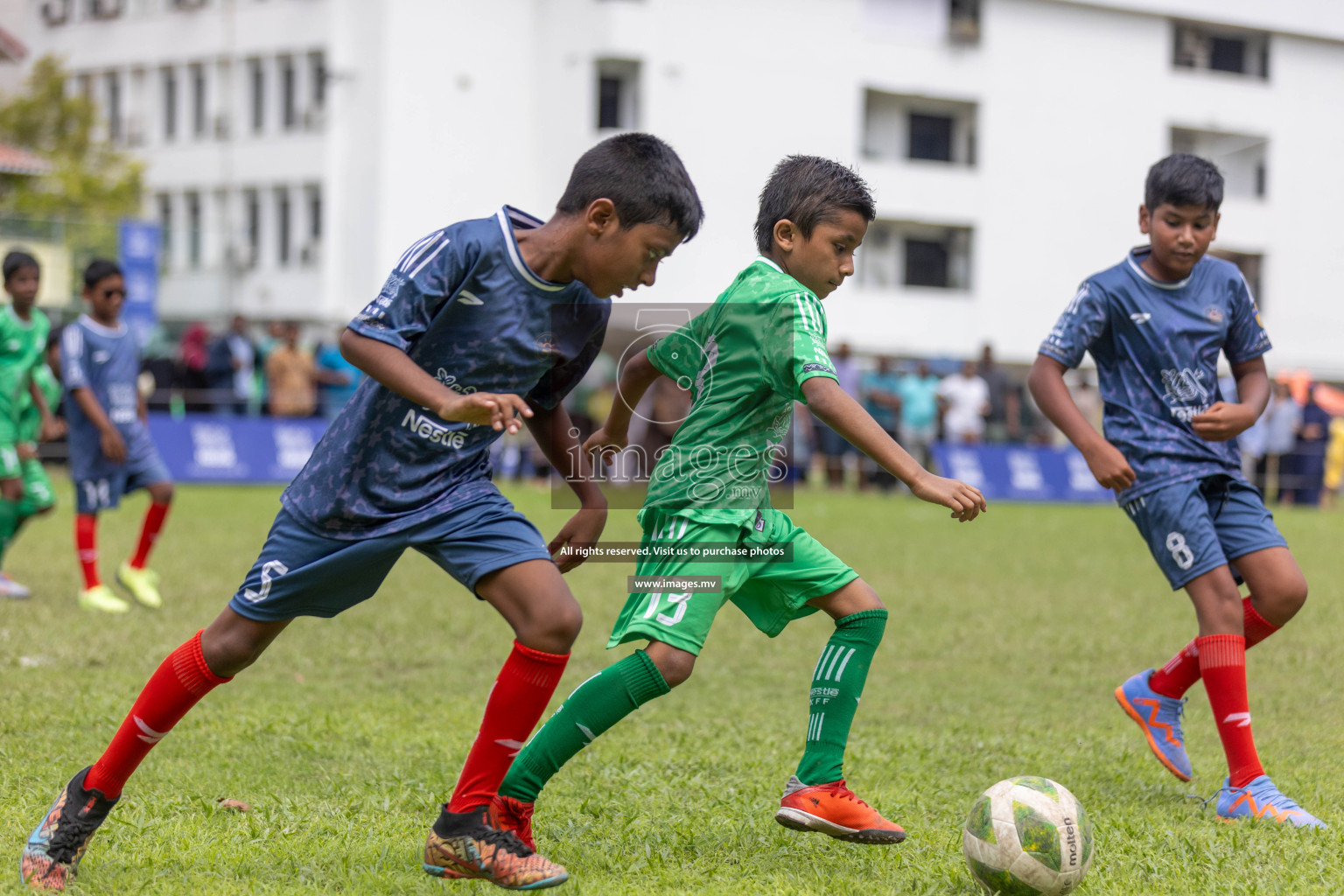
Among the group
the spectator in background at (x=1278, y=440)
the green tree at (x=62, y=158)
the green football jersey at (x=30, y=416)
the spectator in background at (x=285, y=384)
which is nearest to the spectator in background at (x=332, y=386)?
the spectator in background at (x=285, y=384)

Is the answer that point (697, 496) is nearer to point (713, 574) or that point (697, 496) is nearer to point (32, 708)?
point (713, 574)

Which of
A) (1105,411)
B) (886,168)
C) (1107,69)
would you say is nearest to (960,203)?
(886,168)

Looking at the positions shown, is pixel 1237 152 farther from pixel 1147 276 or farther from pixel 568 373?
pixel 568 373

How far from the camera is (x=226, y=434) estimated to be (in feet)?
62.7

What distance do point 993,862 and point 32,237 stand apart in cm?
2146

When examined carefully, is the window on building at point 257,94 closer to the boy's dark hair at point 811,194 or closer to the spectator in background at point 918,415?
the spectator in background at point 918,415

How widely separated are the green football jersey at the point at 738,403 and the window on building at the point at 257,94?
33.4m

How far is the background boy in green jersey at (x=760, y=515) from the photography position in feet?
12.8

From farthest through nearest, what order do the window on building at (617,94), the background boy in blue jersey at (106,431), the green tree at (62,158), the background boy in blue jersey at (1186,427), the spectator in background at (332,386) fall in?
the window on building at (617,94), the green tree at (62,158), the spectator in background at (332,386), the background boy in blue jersey at (106,431), the background boy in blue jersey at (1186,427)

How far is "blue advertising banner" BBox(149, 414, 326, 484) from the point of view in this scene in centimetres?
1869

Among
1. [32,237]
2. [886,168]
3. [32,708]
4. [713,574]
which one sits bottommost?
[32,708]

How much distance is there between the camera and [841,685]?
4.17 metres

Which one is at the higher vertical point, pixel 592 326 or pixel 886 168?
pixel 886 168

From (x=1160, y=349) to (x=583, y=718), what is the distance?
95.6 inches
